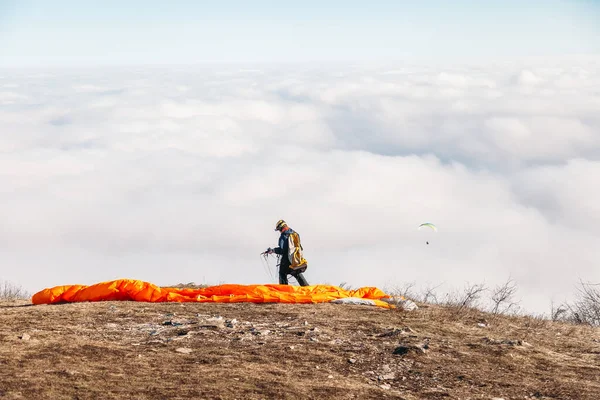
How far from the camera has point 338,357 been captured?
10.8m

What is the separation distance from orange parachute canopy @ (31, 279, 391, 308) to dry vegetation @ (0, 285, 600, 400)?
526mm

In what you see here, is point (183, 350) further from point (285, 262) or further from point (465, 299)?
point (465, 299)

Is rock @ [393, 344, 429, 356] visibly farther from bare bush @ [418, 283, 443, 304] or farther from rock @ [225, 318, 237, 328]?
bare bush @ [418, 283, 443, 304]

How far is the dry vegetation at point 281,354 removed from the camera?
9.21 m

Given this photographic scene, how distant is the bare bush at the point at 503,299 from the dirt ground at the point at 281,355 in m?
2.48

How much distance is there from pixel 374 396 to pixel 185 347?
3.44 m

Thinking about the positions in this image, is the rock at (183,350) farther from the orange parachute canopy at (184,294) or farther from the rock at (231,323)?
the orange parachute canopy at (184,294)

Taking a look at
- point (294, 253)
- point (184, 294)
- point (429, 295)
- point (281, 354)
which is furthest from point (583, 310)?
point (281, 354)

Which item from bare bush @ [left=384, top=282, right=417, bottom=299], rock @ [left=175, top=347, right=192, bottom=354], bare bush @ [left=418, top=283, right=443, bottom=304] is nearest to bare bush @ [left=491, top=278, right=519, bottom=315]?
bare bush @ [left=418, top=283, right=443, bottom=304]

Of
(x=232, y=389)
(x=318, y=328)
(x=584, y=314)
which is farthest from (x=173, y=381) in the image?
(x=584, y=314)

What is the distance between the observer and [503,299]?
58.6 feet

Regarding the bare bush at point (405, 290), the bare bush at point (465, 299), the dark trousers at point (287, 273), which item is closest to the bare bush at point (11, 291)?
the dark trousers at point (287, 273)

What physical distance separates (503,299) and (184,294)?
8253 mm

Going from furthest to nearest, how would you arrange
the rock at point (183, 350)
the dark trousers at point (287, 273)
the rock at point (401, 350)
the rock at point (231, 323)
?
the dark trousers at point (287, 273)
the rock at point (231, 323)
the rock at point (401, 350)
the rock at point (183, 350)
